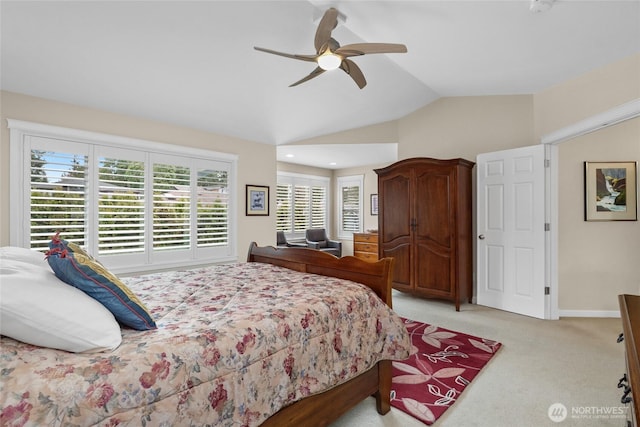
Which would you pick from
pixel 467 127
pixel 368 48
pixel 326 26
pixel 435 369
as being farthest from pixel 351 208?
pixel 326 26

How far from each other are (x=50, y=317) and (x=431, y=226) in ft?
12.5

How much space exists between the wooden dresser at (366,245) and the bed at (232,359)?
4675 mm

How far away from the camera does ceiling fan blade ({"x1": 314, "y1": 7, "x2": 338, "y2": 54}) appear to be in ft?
6.57

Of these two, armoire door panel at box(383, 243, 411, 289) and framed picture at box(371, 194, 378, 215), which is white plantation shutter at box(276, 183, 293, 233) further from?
armoire door panel at box(383, 243, 411, 289)

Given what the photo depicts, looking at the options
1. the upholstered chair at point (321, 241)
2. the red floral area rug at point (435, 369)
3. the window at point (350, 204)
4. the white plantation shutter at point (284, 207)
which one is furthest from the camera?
the window at point (350, 204)

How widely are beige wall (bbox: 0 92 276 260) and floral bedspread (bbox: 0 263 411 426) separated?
224 cm

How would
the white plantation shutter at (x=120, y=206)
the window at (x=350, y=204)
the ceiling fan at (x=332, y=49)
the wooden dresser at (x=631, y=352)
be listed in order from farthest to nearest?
the window at (x=350, y=204) < the white plantation shutter at (x=120, y=206) < the ceiling fan at (x=332, y=49) < the wooden dresser at (x=631, y=352)

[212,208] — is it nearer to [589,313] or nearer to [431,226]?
[431,226]

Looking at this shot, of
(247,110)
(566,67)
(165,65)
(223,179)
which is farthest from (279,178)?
(566,67)

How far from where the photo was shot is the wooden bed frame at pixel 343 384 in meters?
1.47

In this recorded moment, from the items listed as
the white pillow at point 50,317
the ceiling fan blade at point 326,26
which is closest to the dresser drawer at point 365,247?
the ceiling fan blade at point 326,26

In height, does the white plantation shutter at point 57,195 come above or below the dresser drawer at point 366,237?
above

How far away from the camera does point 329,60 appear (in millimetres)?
2352

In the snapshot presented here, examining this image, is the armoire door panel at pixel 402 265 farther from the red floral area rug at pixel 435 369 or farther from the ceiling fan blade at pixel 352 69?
the ceiling fan blade at pixel 352 69
